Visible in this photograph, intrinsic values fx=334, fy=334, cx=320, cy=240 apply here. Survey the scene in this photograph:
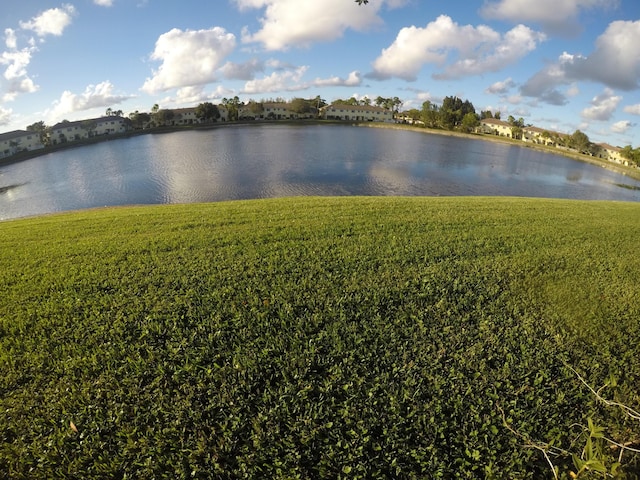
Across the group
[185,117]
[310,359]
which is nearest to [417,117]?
[185,117]

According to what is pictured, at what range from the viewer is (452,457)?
11.2ft

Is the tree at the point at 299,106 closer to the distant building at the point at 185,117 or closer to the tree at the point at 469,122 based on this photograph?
the distant building at the point at 185,117

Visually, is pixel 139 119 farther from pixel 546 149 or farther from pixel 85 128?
pixel 546 149

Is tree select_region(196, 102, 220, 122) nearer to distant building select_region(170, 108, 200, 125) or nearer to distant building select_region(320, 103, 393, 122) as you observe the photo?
distant building select_region(170, 108, 200, 125)

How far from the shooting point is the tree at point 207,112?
107875 millimetres

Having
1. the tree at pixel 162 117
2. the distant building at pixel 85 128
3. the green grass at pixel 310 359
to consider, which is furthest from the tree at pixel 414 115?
the green grass at pixel 310 359

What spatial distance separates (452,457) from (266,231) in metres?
6.93

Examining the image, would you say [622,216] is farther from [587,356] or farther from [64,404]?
[64,404]

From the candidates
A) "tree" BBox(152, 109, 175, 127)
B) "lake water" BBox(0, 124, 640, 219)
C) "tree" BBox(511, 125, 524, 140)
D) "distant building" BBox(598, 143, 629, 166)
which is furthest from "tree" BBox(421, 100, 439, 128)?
"tree" BBox(152, 109, 175, 127)

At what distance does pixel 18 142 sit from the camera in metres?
73.2

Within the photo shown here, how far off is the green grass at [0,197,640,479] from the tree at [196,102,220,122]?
113 m

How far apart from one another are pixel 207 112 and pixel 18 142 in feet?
→ 165

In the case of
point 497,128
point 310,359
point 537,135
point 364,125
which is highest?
point 497,128

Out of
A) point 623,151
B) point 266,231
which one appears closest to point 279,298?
point 266,231
